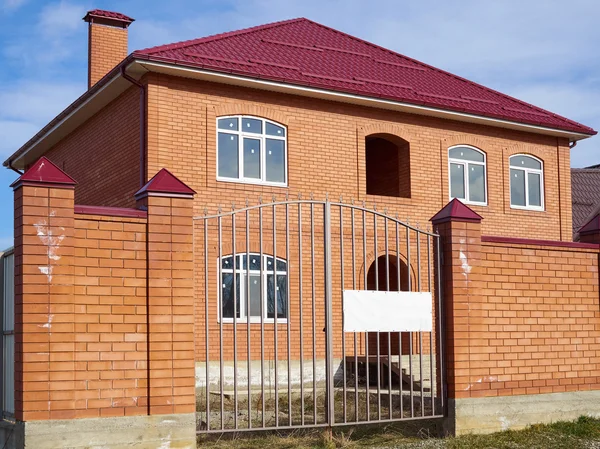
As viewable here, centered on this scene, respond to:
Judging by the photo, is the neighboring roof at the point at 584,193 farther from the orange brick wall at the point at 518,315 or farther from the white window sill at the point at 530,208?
the orange brick wall at the point at 518,315

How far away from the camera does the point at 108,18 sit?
18156mm

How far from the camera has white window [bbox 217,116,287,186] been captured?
14.8 m

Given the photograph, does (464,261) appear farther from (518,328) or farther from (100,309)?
(100,309)

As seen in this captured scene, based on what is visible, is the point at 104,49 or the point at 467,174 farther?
the point at 104,49

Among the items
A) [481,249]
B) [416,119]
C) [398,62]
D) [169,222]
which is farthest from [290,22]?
[169,222]

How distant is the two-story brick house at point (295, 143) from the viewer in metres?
14.2

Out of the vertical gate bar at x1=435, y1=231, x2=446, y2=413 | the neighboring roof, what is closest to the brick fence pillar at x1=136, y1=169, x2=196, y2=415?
the vertical gate bar at x1=435, y1=231, x2=446, y2=413

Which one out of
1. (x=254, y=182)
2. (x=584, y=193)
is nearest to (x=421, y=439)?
(x=254, y=182)

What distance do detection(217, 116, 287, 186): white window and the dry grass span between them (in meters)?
6.50

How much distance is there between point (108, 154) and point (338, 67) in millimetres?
4814

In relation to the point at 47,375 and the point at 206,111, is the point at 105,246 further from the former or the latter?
the point at 206,111

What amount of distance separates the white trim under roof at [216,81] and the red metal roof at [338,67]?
4.4 inches

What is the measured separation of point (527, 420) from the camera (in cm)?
893

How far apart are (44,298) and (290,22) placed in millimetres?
13000
